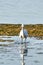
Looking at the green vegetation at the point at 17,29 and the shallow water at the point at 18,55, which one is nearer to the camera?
the shallow water at the point at 18,55

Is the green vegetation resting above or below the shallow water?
above

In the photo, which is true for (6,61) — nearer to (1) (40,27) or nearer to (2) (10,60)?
(2) (10,60)

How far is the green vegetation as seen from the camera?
25.4m

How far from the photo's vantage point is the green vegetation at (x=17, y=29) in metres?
25.4

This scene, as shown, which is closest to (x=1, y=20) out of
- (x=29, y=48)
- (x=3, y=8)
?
(x=3, y=8)

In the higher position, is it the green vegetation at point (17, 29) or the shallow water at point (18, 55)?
the green vegetation at point (17, 29)

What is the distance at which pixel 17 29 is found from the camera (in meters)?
27.5

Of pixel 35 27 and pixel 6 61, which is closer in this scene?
pixel 6 61

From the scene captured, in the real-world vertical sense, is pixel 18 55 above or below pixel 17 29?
below

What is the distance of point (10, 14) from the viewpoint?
35.9m

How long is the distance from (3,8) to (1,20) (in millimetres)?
6512

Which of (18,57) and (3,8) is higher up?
(3,8)

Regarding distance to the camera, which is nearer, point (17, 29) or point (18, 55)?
point (18, 55)

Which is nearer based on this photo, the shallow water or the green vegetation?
the shallow water
